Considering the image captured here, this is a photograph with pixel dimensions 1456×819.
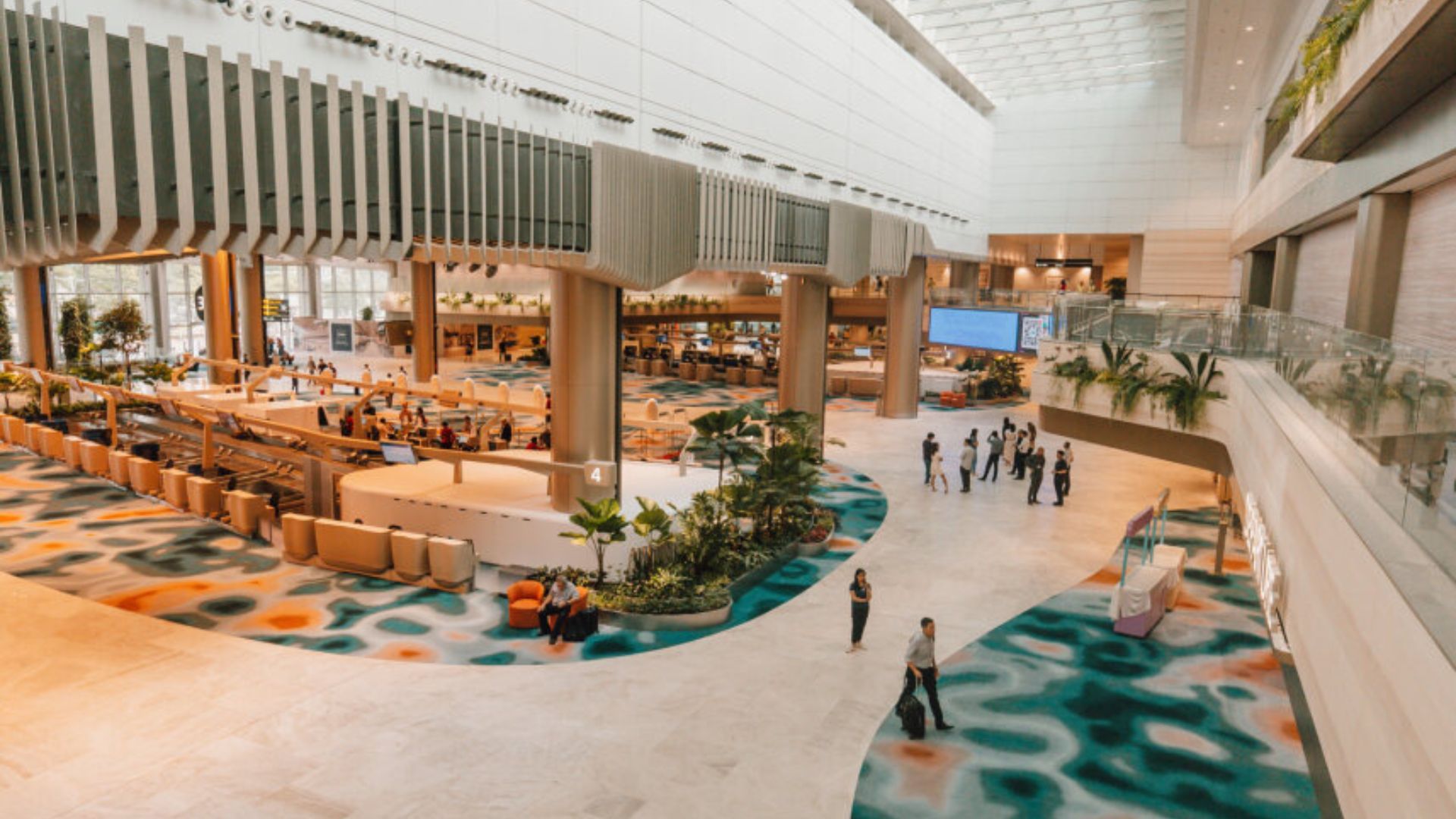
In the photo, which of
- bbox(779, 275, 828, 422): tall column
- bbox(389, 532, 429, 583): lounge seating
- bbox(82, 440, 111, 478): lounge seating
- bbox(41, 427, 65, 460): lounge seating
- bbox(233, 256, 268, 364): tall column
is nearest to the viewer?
bbox(389, 532, 429, 583): lounge seating

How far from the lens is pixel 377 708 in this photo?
8.93 meters

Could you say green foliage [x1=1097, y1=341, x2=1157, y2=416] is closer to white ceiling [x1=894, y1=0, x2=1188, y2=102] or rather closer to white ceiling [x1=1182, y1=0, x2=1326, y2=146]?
white ceiling [x1=1182, y1=0, x2=1326, y2=146]

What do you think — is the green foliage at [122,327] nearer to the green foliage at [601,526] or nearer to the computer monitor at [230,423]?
A: the computer monitor at [230,423]

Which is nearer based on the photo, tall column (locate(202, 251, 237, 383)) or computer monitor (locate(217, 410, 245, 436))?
computer monitor (locate(217, 410, 245, 436))

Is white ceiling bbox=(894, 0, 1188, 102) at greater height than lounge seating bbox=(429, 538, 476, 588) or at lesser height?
greater

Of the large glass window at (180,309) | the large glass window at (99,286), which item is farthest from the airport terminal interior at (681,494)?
the large glass window at (180,309)

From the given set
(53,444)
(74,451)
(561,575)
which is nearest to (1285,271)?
(561,575)

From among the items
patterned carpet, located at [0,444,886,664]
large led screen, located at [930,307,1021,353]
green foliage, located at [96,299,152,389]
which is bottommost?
patterned carpet, located at [0,444,886,664]

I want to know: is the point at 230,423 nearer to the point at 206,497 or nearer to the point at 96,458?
the point at 96,458

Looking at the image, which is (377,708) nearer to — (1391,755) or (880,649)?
(880,649)

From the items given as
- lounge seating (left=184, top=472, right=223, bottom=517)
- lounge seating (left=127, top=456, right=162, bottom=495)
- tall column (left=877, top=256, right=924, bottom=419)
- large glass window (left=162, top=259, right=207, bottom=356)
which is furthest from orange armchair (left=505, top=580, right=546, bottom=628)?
large glass window (left=162, top=259, right=207, bottom=356)

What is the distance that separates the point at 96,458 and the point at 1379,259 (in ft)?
73.9

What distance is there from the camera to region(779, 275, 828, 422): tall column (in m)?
20.7

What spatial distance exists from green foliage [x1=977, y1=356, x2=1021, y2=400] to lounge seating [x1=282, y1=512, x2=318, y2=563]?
2785cm
